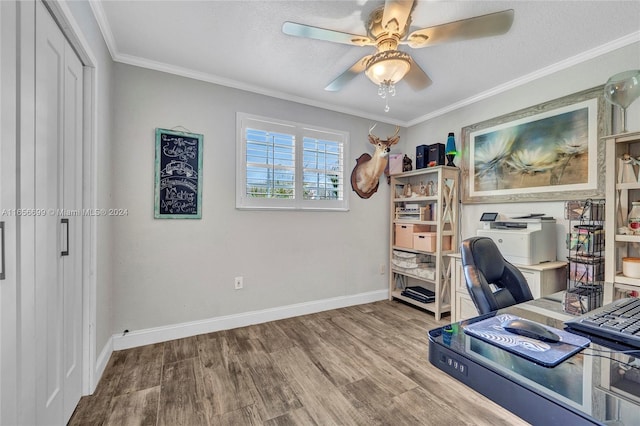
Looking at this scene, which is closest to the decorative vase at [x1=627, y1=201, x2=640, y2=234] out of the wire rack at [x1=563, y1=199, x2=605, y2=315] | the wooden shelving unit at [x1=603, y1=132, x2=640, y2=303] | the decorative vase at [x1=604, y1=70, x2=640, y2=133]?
the wooden shelving unit at [x1=603, y1=132, x2=640, y2=303]

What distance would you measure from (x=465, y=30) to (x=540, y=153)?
1.60 meters

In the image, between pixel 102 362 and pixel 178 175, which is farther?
pixel 178 175

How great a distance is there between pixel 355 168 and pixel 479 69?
158cm

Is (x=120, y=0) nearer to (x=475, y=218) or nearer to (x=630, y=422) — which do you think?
(x=630, y=422)

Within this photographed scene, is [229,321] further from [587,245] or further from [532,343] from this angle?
[587,245]

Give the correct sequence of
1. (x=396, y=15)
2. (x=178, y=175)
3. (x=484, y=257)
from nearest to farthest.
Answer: (x=484, y=257), (x=396, y=15), (x=178, y=175)

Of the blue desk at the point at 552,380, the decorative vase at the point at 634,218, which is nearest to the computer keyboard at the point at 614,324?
the blue desk at the point at 552,380

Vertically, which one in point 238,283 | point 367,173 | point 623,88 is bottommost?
point 238,283

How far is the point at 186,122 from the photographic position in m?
2.52

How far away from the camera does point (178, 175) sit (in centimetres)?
247

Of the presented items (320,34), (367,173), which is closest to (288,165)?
(367,173)

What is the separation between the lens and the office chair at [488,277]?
45.8 inches

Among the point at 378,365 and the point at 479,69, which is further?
the point at 479,69

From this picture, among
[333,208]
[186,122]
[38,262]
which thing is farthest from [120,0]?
[333,208]
